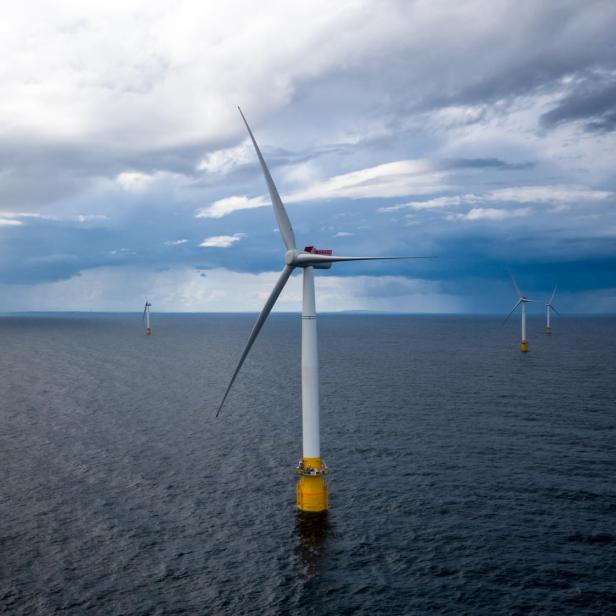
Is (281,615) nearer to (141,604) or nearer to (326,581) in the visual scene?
(326,581)

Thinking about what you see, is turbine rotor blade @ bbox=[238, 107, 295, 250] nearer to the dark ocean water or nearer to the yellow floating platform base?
the yellow floating platform base

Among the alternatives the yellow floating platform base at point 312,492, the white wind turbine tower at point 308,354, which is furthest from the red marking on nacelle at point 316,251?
the yellow floating platform base at point 312,492

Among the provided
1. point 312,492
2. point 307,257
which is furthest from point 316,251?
point 312,492

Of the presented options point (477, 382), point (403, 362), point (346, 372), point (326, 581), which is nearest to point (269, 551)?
point (326, 581)

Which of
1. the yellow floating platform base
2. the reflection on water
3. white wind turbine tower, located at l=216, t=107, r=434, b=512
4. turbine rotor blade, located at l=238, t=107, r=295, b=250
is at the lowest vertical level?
the reflection on water

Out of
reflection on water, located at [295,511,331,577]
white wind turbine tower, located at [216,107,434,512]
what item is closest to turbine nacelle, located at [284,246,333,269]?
white wind turbine tower, located at [216,107,434,512]

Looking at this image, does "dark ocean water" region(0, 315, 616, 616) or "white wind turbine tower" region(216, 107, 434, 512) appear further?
"white wind turbine tower" region(216, 107, 434, 512)

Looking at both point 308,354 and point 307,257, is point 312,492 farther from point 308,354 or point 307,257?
point 307,257

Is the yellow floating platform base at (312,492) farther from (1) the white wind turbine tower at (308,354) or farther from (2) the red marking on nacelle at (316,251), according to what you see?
(2) the red marking on nacelle at (316,251)
